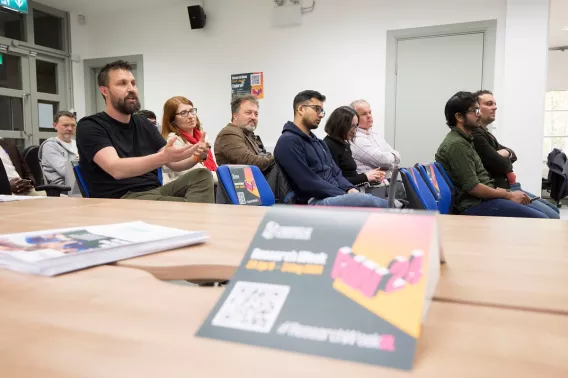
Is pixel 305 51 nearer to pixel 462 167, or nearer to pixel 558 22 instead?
pixel 462 167

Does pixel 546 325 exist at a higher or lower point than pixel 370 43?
lower

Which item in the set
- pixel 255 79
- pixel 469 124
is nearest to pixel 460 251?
pixel 469 124

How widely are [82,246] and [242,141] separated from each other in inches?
101

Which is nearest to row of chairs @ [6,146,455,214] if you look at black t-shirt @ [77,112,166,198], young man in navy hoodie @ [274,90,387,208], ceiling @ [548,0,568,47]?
black t-shirt @ [77,112,166,198]

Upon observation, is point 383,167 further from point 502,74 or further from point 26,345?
point 26,345

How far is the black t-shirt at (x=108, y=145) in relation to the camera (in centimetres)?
212

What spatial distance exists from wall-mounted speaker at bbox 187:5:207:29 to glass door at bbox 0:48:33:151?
2.12 meters

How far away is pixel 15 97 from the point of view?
5.49m

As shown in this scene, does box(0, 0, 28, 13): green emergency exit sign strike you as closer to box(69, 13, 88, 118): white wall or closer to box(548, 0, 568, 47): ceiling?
box(69, 13, 88, 118): white wall

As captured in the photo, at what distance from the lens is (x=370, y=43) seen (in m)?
4.83

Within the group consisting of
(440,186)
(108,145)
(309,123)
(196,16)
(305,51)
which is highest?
(196,16)

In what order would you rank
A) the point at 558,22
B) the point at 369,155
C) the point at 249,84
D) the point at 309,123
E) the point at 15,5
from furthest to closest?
the point at 558,22
the point at 249,84
the point at 15,5
the point at 369,155
the point at 309,123

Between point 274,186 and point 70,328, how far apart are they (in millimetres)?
2310

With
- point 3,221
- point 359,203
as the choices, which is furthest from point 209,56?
point 3,221
